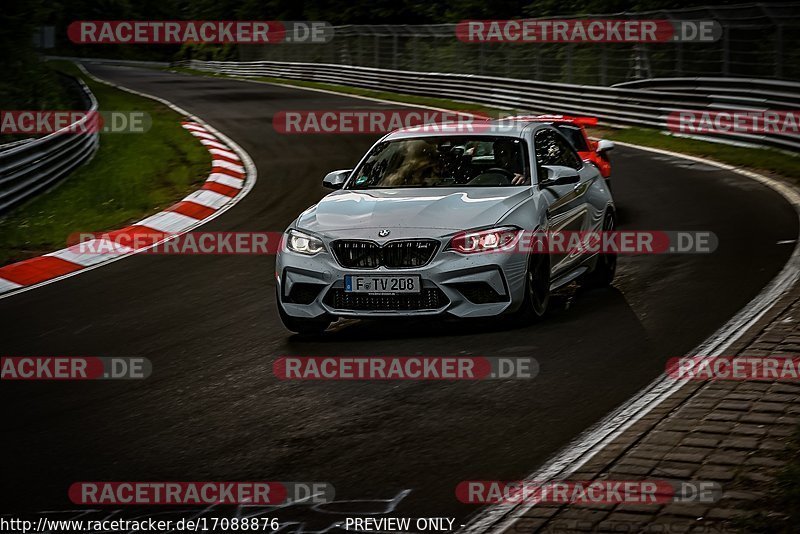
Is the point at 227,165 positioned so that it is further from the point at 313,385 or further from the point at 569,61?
the point at 313,385

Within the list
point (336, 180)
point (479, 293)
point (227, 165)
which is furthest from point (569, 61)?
point (479, 293)

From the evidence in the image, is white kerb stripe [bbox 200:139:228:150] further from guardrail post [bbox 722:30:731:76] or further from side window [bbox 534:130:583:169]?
side window [bbox 534:130:583:169]

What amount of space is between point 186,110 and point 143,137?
8.15m

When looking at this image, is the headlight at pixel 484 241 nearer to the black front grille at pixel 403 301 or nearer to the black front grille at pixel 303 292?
Answer: the black front grille at pixel 403 301

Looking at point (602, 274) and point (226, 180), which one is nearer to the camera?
point (602, 274)

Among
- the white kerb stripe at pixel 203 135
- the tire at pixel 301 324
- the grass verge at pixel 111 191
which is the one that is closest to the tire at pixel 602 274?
the tire at pixel 301 324

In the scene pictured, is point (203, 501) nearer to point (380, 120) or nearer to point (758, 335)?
point (758, 335)

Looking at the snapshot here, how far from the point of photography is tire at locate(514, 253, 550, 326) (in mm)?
8742

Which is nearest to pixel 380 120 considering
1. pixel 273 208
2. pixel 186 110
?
pixel 186 110

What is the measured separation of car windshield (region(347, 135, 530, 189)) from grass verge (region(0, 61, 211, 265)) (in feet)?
18.9

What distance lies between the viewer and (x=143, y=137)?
26.0 metres

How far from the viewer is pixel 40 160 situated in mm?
18234

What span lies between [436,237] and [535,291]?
0.92 meters

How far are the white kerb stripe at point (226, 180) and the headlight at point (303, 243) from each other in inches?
411
